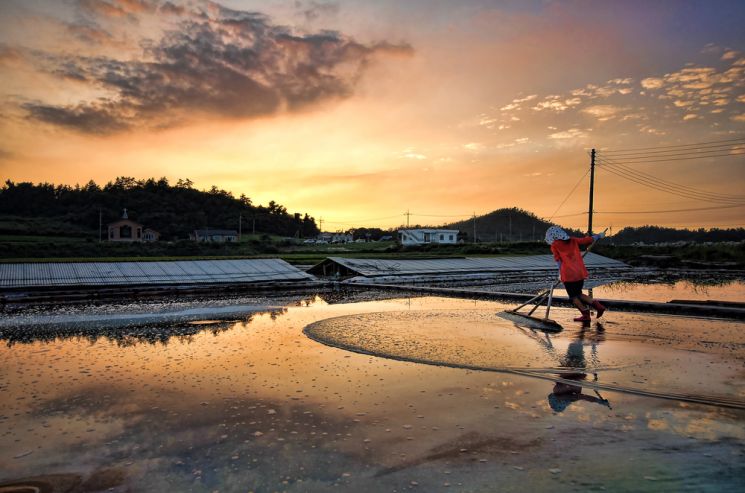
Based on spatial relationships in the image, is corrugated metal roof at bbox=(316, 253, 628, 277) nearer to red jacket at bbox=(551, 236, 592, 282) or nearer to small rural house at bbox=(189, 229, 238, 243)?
red jacket at bbox=(551, 236, 592, 282)

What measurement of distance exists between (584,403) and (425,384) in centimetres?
175

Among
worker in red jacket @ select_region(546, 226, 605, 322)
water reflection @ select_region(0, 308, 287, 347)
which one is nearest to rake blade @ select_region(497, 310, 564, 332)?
worker in red jacket @ select_region(546, 226, 605, 322)

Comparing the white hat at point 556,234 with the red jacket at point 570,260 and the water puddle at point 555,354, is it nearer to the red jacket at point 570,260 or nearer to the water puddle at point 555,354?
the red jacket at point 570,260

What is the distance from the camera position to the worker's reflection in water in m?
5.24

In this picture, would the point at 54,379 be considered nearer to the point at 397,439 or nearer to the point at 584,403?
the point at 397,439

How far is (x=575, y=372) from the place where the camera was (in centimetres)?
637

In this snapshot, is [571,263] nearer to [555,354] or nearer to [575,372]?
[555,354]

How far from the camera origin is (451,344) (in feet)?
27.1

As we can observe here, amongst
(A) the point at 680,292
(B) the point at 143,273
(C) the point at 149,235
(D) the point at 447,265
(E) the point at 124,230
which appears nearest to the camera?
(A) the point at 680,292

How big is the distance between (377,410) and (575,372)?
2.83 m

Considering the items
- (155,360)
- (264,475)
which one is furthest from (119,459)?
(155,360)

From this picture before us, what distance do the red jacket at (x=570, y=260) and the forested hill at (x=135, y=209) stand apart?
66.1 metres

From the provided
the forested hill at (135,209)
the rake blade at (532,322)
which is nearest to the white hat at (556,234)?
the rake blade at (532,322)

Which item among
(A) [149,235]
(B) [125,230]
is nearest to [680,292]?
(B) [125,230]
